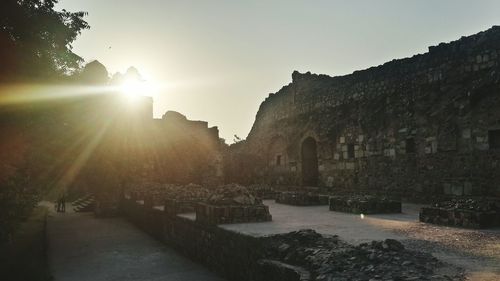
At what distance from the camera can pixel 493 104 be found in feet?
29.0

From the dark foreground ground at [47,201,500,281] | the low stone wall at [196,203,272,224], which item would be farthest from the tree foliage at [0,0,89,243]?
the low stone wall at [196,203,272,224]

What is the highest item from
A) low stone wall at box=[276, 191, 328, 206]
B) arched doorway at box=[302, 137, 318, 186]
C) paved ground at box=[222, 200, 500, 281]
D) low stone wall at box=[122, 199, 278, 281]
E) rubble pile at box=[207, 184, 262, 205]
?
arched doorway at box=[302, 137, 318, 186]

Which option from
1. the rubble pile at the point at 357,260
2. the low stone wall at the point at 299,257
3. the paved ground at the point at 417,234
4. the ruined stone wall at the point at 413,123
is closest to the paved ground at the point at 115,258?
the low stone wall at the point at 299,257

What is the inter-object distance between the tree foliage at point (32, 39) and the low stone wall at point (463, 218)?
741 cm

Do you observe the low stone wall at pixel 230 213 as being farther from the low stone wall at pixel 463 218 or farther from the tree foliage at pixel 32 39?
the tree foliage at pixel 32 39

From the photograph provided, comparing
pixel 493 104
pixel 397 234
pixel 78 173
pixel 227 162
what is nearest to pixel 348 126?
pixel 493 104

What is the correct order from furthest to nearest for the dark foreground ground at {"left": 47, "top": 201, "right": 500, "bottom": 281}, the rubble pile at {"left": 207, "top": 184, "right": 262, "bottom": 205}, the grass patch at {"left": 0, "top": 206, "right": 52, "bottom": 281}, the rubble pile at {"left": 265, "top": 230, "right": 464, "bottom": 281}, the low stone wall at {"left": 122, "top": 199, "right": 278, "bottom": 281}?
the rubble pile at {"left": 207, "top": 184, "right": 262, "bottom": 205}
the grass patch at {"left": 0, "top": 206, "right": 52, "bottom": 281}
the low stone wall at {"left": 122, "top": 199, "right": 278, "bottom": 281}
the dark foreground ground at {"left": 47, "top": 201, "right": 500, "bottom": 281}
the rubble pile at {"left": 265, "top": 230, "right": 464, "bottom": 281}

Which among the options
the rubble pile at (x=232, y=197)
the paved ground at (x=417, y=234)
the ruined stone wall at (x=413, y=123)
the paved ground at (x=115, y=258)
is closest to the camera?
the paved ground at (x=417, y=234)

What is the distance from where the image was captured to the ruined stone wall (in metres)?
9.05

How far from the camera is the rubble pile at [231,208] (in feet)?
20.1

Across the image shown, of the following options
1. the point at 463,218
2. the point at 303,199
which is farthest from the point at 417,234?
the point at 303,199

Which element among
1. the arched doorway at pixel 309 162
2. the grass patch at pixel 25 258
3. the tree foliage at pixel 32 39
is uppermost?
the tree foliage at pixel 32 39

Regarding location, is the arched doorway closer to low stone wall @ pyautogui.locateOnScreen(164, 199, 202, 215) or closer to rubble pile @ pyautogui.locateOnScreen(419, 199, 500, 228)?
low stone wall @ pyautogui.locateOnScreen(164, 199, 202, 215)

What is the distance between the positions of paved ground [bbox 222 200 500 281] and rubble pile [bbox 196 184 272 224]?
250 mm
